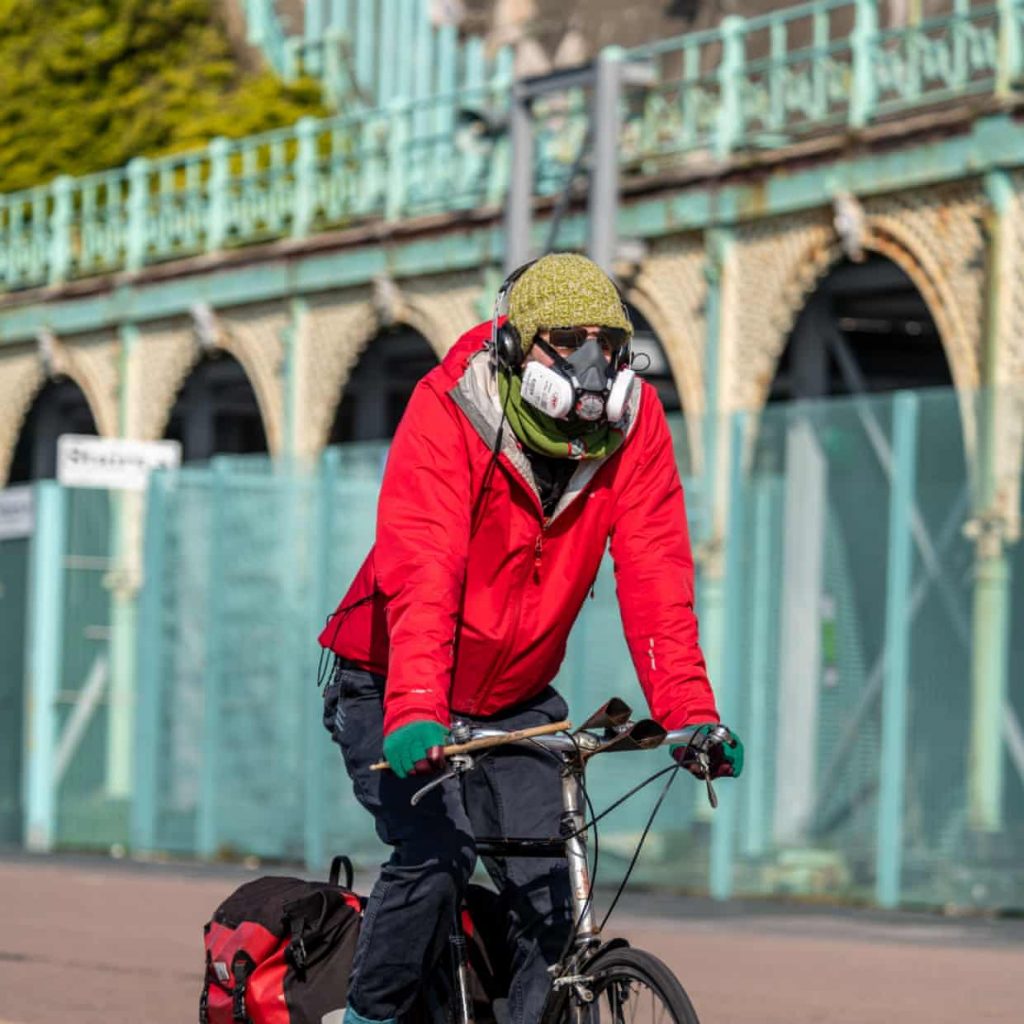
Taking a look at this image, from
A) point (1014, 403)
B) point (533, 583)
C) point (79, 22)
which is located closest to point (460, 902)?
point (533, 583)

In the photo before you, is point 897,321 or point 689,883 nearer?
point 689,883

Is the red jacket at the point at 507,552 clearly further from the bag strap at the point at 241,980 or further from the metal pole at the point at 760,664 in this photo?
the metal pole at the point at 760,664

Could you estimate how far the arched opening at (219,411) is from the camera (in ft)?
98.2

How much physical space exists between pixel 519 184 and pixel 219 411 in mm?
14315

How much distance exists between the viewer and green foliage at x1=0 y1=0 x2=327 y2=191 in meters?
38.5

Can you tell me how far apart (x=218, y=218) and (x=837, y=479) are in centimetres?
1333

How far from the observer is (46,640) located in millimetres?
20047

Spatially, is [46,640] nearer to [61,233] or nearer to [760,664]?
[760,664]

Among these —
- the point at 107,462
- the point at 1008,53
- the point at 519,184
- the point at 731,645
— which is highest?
the point at 1008,53

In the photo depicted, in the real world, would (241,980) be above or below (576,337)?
below

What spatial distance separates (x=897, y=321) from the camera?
72.7ft

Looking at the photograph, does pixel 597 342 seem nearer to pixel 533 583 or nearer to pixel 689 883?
pixel 533 583

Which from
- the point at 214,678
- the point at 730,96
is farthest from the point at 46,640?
the point at 730,96

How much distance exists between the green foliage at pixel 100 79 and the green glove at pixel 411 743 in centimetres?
3332
